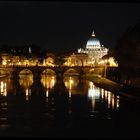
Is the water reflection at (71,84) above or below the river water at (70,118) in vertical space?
below

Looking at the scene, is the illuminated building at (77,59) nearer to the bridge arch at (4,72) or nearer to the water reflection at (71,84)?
the bridge arch at (4,72)

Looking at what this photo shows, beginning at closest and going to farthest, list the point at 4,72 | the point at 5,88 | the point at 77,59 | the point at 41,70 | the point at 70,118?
the point at 70,118 < the point at 5,88 < the point at 41,70 < the point at 4,72 < the point at 77,59

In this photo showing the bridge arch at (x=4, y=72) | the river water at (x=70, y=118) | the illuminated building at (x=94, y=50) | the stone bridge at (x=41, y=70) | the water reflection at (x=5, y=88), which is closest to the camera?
the river water at (x=70, y=118)

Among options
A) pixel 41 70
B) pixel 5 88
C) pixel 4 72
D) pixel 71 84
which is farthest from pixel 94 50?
pixel 5 88

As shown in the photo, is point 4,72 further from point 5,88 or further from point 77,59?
point 77,59

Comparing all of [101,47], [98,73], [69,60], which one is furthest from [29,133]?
[101,47]

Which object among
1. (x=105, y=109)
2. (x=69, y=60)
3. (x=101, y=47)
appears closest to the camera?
(x=105, y=109)

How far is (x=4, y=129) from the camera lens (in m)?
10.1

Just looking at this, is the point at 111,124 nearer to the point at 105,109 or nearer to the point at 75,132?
the point at 75,132

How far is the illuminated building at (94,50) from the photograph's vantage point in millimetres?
68938

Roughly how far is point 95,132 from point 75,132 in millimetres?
467

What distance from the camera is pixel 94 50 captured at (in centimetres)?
7206

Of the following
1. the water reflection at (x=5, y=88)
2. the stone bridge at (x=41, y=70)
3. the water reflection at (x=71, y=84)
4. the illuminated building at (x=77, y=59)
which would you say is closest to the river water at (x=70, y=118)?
the water reflection at (x=5, y=88)

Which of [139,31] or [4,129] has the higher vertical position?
[139,31]
